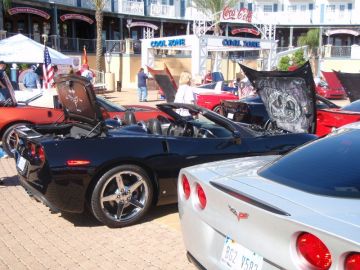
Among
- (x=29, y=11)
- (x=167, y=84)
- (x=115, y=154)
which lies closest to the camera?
(x=115, y=154)

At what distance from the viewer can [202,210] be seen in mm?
3143

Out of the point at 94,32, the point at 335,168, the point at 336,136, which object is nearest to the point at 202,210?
the point at 335,168

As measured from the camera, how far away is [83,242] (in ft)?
15.0

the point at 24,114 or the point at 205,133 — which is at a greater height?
the point at 205,133

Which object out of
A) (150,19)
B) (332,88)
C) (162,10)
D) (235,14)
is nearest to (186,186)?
(332,88)

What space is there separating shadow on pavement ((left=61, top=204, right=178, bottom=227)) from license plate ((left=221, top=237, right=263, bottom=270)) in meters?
2.40

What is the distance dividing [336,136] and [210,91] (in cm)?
1234

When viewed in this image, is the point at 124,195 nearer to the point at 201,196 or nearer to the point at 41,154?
the point at 41,154

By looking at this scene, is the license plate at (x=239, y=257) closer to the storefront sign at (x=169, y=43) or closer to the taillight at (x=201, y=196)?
the taillight at (x=201, y=196)

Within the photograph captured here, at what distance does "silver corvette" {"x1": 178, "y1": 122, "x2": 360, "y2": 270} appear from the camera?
224cm

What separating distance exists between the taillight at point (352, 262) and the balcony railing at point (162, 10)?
38.8 m

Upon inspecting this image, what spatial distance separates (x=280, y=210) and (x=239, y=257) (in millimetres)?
418

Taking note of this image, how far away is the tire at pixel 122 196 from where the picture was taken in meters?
4.74

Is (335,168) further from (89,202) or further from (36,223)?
(36,223)
